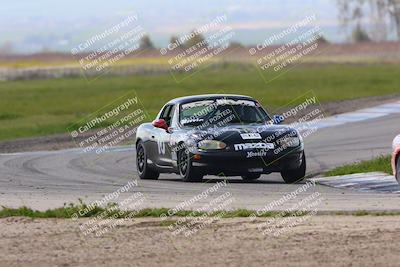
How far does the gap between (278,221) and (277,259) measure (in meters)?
2.21

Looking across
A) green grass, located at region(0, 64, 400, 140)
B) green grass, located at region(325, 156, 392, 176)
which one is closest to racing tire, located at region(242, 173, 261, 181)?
green grass, located at region(325, 156, 392, 176)

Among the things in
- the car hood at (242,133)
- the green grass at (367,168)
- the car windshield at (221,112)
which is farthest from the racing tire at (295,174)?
the car windshield at (221,112)

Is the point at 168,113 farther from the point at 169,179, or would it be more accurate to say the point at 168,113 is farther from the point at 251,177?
the point at 251,177

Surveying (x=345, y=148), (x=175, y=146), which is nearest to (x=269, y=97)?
(x=345, y=148)

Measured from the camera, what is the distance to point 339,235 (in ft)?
38.9

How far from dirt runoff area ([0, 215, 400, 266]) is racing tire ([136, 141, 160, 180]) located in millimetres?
7603

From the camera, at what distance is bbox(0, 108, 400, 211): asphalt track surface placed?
15.6m

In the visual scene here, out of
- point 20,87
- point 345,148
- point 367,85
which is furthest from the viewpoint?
point 20,87

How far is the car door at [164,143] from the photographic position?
65.7 feet

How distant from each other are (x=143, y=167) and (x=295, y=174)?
3.09 meters

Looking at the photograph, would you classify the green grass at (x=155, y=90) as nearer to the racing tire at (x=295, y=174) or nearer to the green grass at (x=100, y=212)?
the racing tire at (x=295, y=174)

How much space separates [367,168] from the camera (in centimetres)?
1983

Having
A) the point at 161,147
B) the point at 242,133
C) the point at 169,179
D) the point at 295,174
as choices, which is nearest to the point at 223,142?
the point at 242,133

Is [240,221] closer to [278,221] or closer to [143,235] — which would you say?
[278,221]
